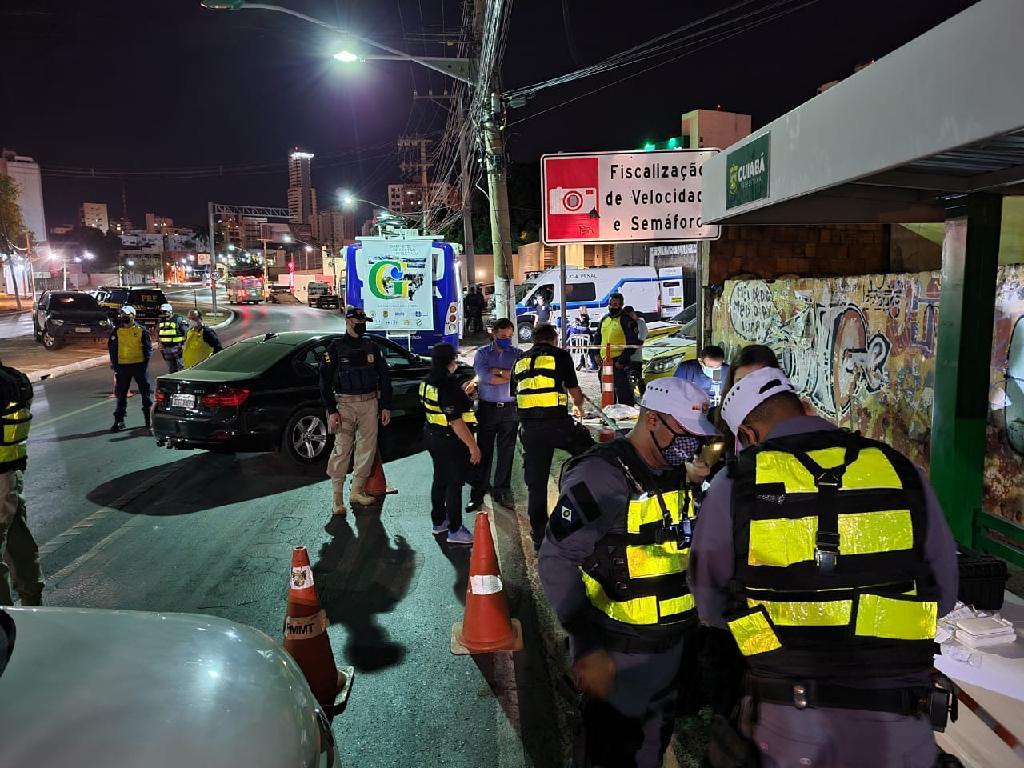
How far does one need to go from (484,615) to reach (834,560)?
9.21ft

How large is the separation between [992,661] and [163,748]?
338 centimetres

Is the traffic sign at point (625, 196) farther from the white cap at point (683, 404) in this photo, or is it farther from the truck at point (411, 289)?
the truck at point (411, 289)

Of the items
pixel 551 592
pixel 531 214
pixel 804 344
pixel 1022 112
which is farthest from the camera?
pixel 531 214

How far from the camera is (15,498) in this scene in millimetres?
4547

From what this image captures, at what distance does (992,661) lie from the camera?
3336mm

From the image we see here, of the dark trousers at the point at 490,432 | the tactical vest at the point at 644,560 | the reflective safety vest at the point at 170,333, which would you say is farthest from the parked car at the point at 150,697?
the reflective safety vest at the point at 170,333

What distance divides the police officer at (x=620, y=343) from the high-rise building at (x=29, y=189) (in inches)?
4166

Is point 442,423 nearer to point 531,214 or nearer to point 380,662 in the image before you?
point 380,662

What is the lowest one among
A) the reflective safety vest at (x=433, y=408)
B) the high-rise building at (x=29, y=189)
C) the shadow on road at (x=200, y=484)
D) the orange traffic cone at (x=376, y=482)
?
the shadow on road at (x=200, y=484)

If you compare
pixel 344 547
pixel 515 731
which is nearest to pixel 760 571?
pixel 515 731

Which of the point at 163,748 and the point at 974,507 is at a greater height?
the point at 163,748

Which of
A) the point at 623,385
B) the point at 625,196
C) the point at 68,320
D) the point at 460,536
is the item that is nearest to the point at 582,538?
the point at 460,536

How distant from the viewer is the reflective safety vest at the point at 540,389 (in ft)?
19.6

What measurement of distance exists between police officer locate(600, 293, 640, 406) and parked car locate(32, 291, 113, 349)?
18006 millimetres
